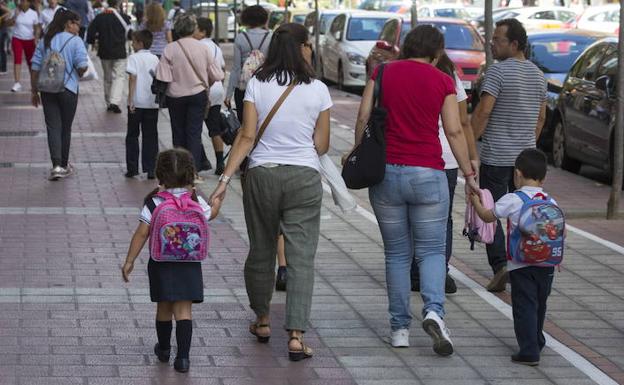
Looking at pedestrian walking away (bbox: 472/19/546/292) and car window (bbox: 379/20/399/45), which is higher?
pedestrian walking away (bbox: 472/19/546/292)

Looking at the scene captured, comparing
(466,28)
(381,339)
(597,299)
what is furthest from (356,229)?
(466,28)

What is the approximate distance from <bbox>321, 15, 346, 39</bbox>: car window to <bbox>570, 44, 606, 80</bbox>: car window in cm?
1244

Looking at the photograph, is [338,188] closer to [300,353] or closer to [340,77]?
[300,353]

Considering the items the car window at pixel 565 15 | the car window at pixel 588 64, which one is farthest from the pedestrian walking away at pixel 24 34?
the car window at pixel 565 15

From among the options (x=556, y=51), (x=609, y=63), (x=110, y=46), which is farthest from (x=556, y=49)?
(x=110, y=46)

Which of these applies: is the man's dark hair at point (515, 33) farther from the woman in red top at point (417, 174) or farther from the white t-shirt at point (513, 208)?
the white t-shirt at point (513, 208)

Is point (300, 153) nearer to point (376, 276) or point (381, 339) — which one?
point (381, 339)

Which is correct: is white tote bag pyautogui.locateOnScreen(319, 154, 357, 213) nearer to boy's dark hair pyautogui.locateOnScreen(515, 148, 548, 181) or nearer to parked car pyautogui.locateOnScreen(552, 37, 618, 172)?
boy's dark hair pyautogui.locateOnScreen(515, 148, 548, 181)

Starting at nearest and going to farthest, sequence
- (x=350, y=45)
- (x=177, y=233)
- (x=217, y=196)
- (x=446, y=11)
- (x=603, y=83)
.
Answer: (x=177, y=233)
(x=217, y=196)
(x=603, y=83)
(x=350, y=45)
(x=446, y=11)

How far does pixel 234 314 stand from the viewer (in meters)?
8.24

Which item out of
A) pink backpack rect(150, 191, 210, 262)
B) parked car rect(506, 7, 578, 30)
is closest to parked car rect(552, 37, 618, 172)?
pink backpack rect(150, 191, 210, 262)

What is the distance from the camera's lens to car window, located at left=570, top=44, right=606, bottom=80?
52.3 feet

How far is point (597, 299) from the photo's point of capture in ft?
29.6

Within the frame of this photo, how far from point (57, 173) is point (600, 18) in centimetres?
2186
